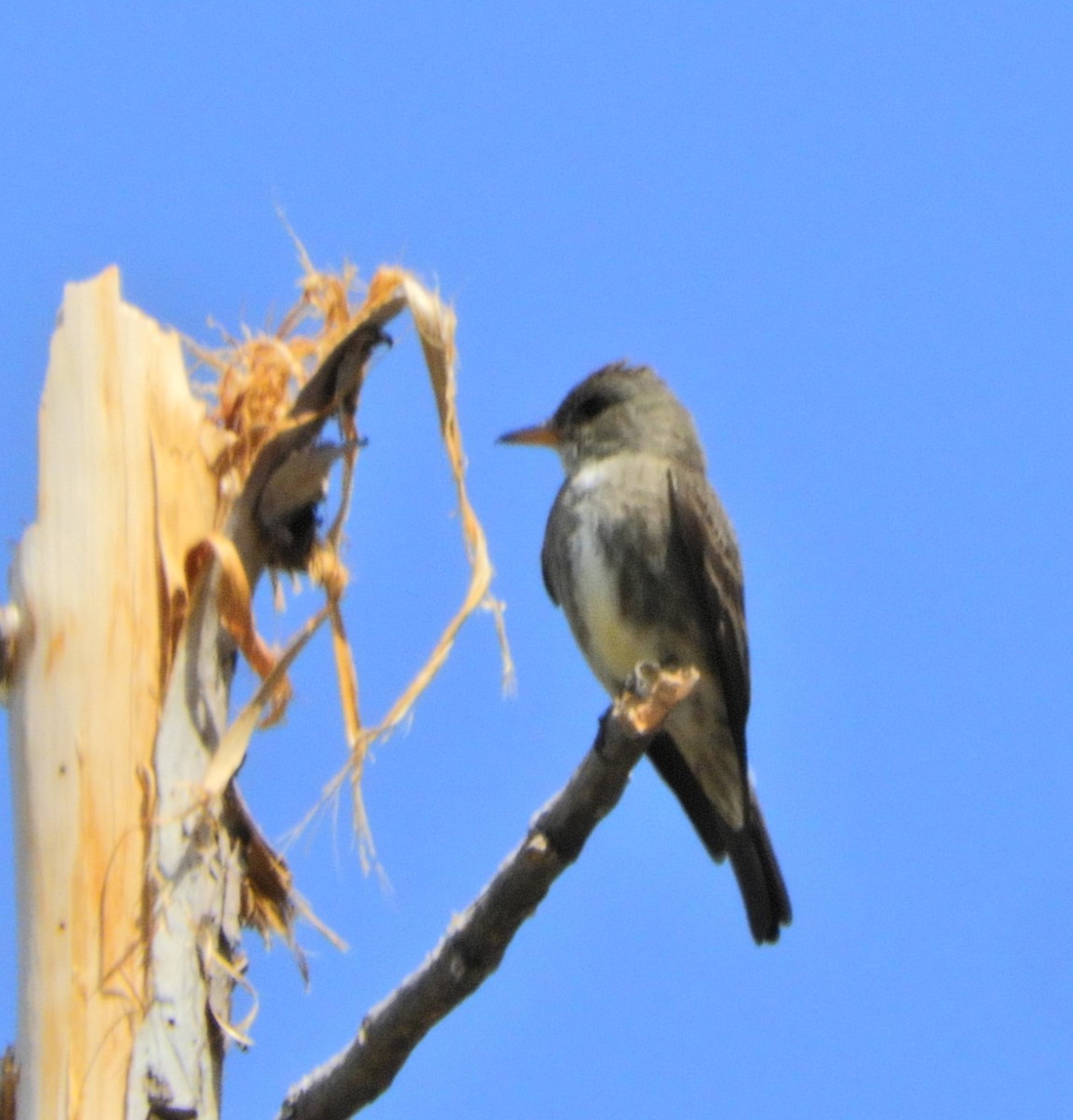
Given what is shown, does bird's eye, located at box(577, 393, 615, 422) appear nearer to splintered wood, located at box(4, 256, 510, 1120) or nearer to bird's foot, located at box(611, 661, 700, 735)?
bird's foot, located at box(611, 661, 700, 735)

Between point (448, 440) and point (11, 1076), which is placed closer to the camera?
point (11, 1076)

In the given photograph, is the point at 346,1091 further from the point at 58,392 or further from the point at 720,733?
the point at 720,733

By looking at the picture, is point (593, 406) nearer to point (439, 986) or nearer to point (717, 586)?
point (717, 586)

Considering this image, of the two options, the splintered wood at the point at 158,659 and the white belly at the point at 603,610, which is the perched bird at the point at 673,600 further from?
the splintered wood at the point at 158,659

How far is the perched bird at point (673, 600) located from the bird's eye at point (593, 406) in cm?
7

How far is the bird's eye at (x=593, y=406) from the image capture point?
21.3ft

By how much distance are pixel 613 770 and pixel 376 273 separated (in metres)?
1.19

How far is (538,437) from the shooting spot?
659 centimetres

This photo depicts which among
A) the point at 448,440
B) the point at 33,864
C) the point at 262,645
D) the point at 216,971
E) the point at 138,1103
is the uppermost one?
the point at 448,440

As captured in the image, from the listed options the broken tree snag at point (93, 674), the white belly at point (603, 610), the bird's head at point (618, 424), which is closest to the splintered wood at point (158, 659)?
the broken tree snag at point (93, 674)

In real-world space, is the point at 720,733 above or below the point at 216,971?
above

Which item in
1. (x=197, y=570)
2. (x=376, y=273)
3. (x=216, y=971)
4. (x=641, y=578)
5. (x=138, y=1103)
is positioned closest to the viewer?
(x=138, y=1103)

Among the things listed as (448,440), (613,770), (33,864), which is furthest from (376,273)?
(33,864)

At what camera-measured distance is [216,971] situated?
134 inches
